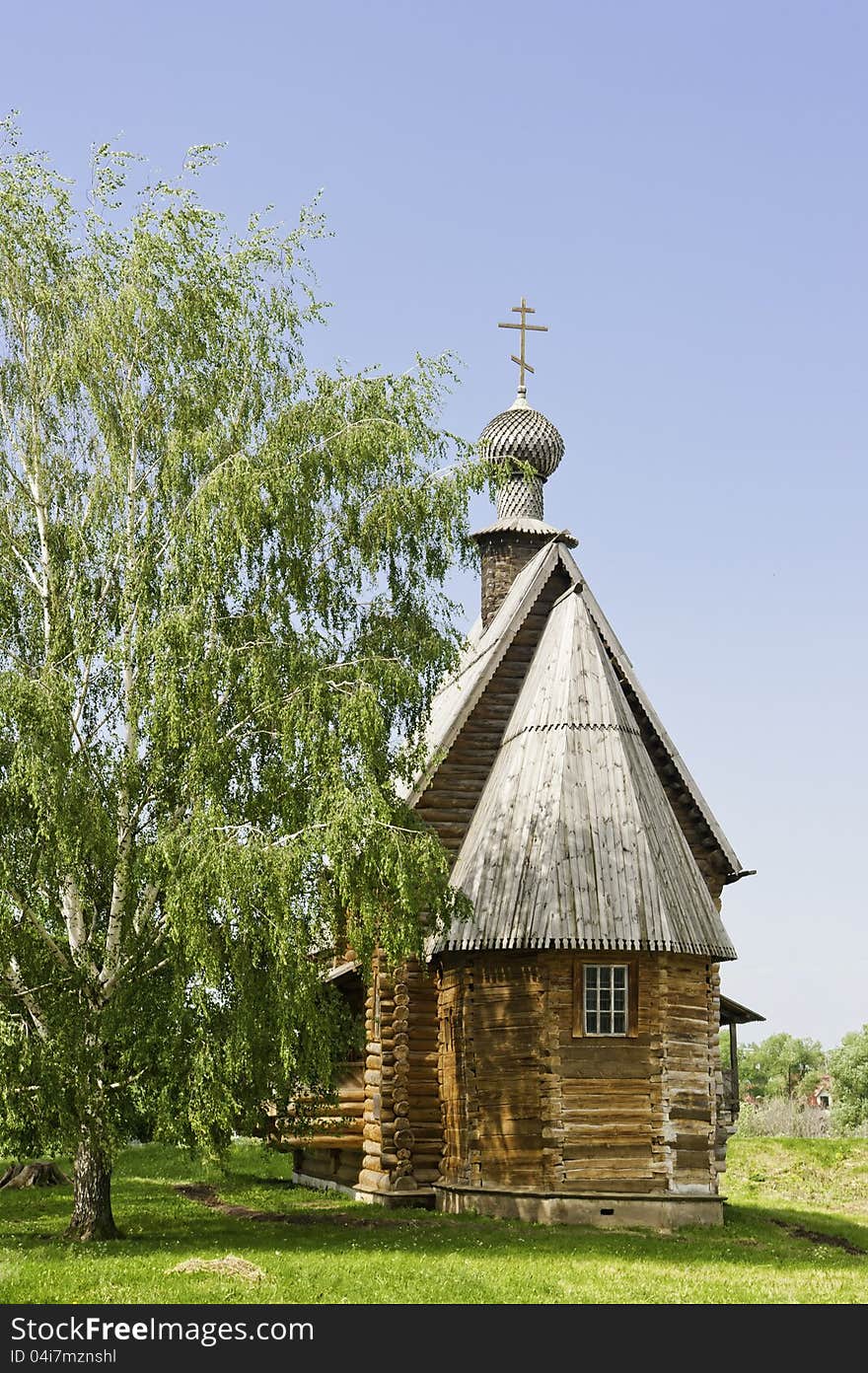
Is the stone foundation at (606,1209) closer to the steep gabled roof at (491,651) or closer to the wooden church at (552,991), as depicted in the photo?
the wooden church at (552,991)

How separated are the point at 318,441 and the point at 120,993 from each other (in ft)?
26.3

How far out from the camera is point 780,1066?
3974 inches

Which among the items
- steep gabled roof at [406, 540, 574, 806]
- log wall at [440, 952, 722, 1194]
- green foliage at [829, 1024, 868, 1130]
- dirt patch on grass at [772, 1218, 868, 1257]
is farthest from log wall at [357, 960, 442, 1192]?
green foliage at [829, 1024, 868, 1130]

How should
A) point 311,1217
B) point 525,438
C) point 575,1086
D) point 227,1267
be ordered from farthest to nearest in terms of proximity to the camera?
point 525,438, point 311,1217, point 575,1086, point 227,1267

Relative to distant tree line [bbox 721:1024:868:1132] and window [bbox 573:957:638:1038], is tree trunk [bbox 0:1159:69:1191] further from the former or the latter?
distant tree line [bbox 721:1024:868:1132]

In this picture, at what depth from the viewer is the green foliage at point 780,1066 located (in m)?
97.9

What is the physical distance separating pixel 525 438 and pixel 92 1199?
61.6 feet

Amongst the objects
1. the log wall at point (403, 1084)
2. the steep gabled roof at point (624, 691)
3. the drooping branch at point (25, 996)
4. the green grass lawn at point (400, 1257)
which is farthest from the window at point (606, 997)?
the drooping branch at point (25, 996)

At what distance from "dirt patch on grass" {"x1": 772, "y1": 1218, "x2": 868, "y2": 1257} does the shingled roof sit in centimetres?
456

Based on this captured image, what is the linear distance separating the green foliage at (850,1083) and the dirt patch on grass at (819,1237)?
4328 cm

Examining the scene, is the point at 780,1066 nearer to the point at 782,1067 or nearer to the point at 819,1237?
the point at 782,1067

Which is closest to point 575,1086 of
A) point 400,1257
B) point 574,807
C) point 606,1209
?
point 606,1209
